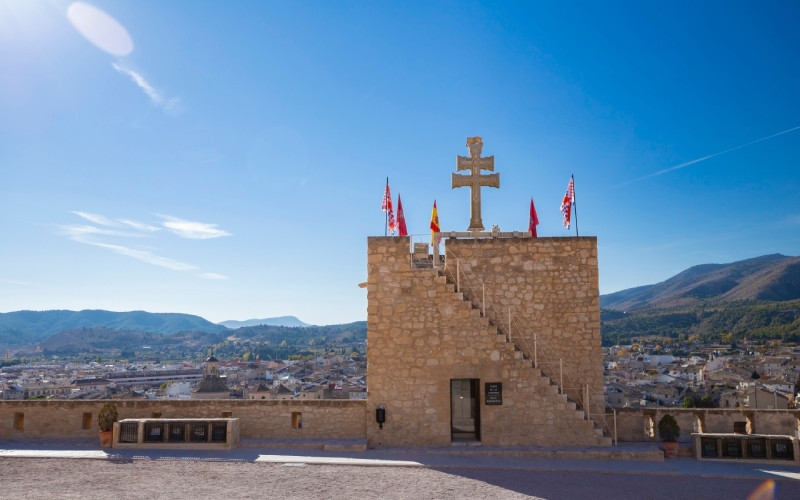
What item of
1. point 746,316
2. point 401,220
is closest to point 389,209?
point 401,220

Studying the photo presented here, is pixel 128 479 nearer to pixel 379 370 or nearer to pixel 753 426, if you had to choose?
pixel 379 370

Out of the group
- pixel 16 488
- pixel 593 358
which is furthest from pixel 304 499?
pixel 593 358

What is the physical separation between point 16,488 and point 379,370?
293 inches

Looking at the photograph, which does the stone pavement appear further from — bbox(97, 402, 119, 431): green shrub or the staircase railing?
the staircase railing

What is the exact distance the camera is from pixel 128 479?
1090cm

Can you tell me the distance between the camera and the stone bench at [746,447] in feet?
41.6

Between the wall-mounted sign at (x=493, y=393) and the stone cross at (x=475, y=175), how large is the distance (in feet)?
14.3

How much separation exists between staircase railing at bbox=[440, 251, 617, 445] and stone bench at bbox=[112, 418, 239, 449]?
6.45 m

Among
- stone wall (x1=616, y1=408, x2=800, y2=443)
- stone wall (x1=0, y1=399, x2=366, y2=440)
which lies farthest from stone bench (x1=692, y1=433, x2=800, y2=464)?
stone wall (x1=0, y1=399, x2=366, y2=440)

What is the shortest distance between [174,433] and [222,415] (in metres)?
1.28

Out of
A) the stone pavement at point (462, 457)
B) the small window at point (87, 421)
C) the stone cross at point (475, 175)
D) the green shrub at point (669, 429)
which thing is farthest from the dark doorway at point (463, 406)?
the small window at point (87, 421)

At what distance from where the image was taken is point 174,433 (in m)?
14.1

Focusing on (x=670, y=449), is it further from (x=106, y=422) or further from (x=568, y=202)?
(x=106, y=422)

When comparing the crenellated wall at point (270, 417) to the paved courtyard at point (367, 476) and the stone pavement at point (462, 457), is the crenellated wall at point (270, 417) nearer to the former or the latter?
the stone pavement at point (462, 457)
